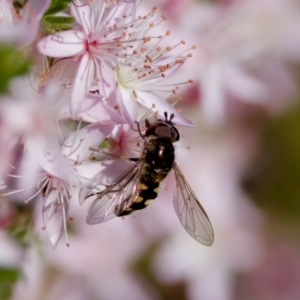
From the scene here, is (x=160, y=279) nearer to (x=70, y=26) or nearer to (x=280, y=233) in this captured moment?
(x=280, y=233)

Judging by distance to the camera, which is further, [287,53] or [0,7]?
[287,53]

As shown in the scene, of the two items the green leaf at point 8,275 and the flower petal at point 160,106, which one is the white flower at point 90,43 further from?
the green leaf at point 8,275

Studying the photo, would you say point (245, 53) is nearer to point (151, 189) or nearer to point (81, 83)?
point (151, 189)

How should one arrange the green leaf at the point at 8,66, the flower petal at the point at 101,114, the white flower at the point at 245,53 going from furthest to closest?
the white flower at the point at 245,53
the flower petal at the point at 101,114
the green leaf at the point at 8,66

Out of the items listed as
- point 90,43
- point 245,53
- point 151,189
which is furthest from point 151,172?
point 245,53

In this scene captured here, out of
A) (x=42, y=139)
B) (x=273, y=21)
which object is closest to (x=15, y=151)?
(x=42, y=139)

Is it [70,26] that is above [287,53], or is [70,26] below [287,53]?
above

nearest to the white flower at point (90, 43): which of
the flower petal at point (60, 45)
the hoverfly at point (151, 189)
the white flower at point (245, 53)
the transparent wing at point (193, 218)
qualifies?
the flower petal at point (60, 45)

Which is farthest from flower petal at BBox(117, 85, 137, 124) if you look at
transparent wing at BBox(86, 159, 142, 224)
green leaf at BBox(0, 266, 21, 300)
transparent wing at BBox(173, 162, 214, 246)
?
green leaf at BBox(0, 266, 21, 300)
